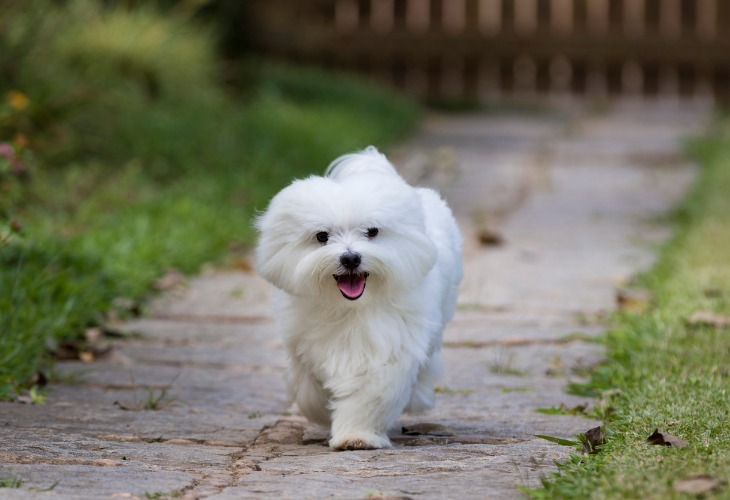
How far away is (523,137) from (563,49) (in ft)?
10.6

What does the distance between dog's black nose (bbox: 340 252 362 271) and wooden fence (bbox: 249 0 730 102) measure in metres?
11.3

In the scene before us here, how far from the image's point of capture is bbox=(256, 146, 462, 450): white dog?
367 centimetres

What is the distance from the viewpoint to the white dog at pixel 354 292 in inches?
145

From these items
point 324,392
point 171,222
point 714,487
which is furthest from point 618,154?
point 714,487

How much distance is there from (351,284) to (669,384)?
3.55 feet

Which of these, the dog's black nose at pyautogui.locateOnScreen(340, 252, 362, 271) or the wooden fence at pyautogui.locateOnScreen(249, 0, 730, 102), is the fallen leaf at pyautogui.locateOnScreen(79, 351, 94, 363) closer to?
the dog's black nose at pyautogui.locateOnScreen(340, 252, 362, 271)

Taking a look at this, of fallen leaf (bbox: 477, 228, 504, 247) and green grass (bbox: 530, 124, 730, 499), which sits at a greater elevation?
fallen leaf (bbox: 477, 228, 504, 247)

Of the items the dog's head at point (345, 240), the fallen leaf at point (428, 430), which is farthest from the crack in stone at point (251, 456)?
the dog's head at point (345, 240)

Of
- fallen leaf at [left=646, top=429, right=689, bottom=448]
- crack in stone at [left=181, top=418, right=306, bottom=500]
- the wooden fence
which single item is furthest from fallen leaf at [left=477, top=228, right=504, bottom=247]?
the wooden fence

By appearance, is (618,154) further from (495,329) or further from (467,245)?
(495,329)

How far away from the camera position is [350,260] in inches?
143

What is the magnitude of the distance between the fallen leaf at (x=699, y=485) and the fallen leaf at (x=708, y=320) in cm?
238

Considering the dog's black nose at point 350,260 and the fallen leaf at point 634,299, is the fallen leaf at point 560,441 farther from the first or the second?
the fallen leaf at point 634,299

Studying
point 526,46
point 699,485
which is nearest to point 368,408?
point 699,485
